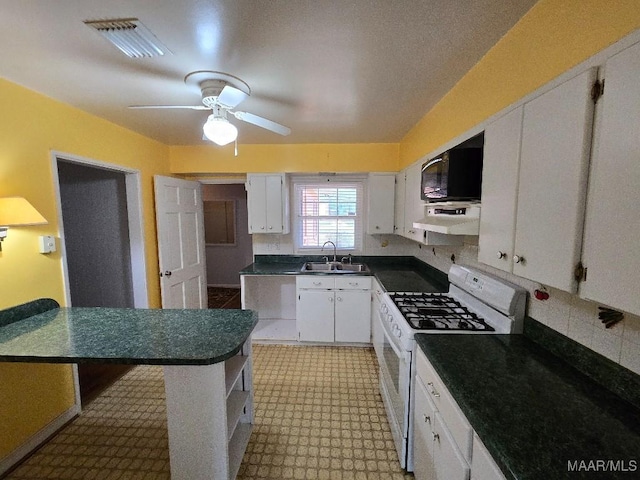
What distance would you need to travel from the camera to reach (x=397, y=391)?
71.1 inches

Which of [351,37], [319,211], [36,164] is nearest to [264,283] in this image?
[319,211]

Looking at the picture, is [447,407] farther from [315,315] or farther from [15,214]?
[15,214]

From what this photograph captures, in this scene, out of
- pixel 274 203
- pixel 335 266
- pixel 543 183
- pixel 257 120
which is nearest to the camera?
pixel 543 183

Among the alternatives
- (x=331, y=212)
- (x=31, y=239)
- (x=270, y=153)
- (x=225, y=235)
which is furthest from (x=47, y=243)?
(x=225, y=235)

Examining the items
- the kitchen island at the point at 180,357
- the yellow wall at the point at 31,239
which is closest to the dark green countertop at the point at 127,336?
the kitchen island at the point at 180,357

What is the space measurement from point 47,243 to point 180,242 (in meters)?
1.39

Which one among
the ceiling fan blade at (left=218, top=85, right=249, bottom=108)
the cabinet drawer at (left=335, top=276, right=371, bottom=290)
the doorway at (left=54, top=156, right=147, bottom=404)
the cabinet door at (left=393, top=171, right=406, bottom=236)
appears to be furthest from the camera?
the doorway at (left=54, top=156, right=147, bottom=404)

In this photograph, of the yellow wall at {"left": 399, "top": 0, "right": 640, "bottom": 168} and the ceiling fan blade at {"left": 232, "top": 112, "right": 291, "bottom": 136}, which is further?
the ceiling fan blade at {"left": 232, "top": 112, "right": 291, "bottom": 136}

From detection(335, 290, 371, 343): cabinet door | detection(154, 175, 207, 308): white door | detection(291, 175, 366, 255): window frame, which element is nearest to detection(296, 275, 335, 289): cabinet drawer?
detection(335, 290, 371, 343): cabinet door

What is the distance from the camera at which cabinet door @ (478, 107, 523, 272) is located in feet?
3.97

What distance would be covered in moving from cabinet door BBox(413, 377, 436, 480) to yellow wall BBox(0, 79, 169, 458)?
8.12ft

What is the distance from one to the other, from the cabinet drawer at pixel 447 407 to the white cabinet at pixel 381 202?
2047 millimetres

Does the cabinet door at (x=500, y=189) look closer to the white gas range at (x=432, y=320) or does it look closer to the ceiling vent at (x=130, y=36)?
the white gas range at (x=432, y=320)

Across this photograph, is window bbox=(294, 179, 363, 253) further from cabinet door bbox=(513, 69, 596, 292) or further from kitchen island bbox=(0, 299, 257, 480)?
cabinet door bbox=(513, 69, 596, 292)
